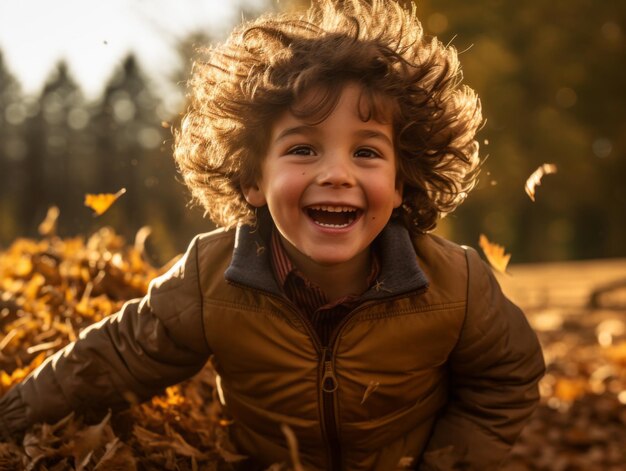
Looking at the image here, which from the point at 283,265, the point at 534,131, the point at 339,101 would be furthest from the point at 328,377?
the point at 534,131

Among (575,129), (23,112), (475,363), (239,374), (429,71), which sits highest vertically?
(23,112)

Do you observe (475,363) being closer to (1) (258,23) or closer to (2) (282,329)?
(2) (282,329)

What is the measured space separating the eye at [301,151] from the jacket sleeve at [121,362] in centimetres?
54

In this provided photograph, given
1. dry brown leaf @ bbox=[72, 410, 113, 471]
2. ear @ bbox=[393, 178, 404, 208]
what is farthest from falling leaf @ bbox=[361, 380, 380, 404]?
dry brown leaf @ bbox=[72, 410, 113, 471]

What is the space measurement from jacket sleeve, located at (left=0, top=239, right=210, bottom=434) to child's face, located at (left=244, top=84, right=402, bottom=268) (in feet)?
1.47

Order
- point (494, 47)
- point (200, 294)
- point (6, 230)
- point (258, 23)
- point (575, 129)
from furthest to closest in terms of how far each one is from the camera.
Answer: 1. point (6, 230)
2. point (575, 129)
3. point (494, 47)
4. point (258, 23)
5. point (200, 294)

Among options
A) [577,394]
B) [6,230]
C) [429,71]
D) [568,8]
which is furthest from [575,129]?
[6,230]

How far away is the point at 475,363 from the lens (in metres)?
2.70

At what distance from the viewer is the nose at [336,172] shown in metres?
2.32

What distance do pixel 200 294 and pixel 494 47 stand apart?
19.7 meters

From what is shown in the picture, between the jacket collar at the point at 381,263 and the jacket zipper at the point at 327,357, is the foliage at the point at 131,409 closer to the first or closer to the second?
the jacket zipper at the point at 327,357

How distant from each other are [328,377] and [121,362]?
29.1 inches

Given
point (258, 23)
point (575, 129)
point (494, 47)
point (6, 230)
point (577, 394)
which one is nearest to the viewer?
point (258, 23)

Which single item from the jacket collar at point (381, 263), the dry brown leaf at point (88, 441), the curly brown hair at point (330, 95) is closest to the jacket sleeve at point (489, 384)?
the jacket collar at point (381, 263)
